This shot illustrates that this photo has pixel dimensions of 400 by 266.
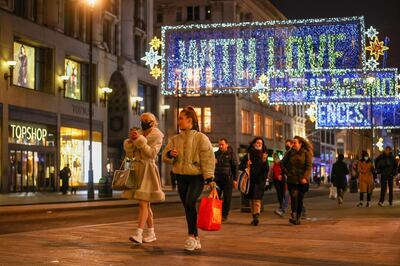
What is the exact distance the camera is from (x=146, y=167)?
34.3 feet

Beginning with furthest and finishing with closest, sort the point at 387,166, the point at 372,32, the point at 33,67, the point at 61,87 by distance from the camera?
the point at 61,87 → the point at 33,67 → the point at 372,32 → the point at 387,166

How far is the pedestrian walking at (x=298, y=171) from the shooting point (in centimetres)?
1507

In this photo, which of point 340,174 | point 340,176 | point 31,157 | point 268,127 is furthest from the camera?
point 268,127

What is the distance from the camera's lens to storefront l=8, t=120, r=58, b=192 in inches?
1526

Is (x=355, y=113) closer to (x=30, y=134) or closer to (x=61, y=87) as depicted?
(x=61, y=87)

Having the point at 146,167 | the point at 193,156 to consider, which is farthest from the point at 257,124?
the point at 193,156

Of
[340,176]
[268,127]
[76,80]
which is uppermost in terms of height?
[76,80]

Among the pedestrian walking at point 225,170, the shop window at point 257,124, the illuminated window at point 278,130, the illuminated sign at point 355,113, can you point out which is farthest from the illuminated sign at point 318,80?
the illuminated window at point 278,130

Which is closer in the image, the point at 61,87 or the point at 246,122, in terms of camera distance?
the point at 61,87

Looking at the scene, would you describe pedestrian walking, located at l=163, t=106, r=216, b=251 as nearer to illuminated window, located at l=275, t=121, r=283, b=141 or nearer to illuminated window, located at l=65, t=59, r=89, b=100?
illuminated window, located at l=65, t=59, r=89, b=100

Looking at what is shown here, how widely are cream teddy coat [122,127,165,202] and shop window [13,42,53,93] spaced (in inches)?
1197

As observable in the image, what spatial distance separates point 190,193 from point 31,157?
32.2 meters

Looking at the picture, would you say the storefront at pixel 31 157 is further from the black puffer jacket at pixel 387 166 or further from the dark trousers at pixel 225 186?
the dark trousers at pixel 225 186

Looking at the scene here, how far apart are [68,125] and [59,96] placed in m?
2.01
